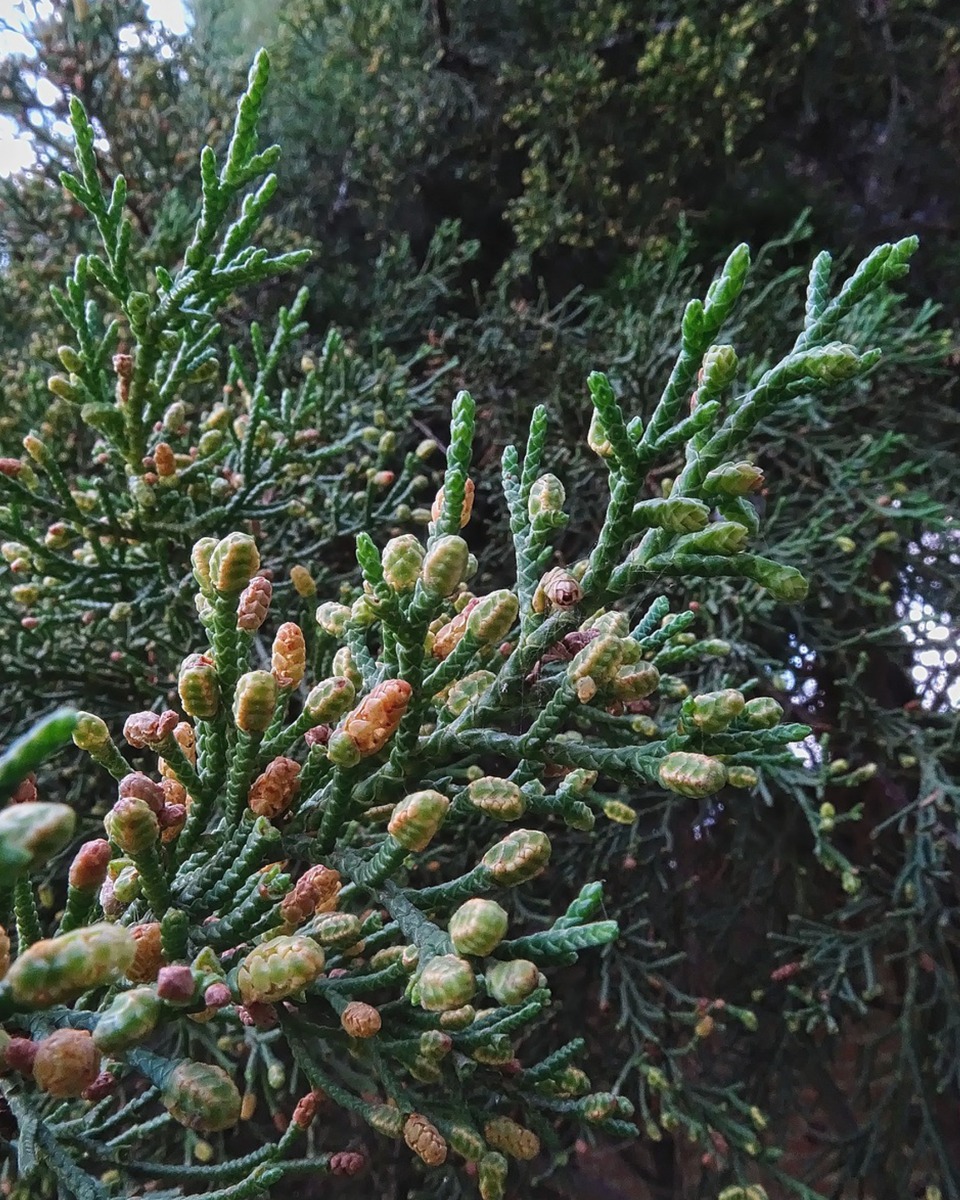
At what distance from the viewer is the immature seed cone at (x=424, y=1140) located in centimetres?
83

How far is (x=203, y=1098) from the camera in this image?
27.0 inches

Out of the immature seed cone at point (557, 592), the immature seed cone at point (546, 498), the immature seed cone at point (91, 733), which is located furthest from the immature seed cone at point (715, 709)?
the immature seed cone at point (91, 733)

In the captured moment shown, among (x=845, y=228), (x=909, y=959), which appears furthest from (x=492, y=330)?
(x=909, y=959)

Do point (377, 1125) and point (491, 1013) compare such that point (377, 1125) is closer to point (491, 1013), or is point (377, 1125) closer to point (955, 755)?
point (491, 1013)

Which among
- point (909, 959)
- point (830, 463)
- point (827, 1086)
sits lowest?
point (827, 1086)

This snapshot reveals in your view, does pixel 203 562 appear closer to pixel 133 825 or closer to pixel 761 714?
pixel 133 825

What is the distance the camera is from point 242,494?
71.2 inches

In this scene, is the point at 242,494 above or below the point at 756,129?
below

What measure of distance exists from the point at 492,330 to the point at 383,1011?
2.69 meters

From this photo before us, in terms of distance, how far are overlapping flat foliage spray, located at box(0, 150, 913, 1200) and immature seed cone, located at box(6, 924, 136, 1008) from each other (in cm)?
14

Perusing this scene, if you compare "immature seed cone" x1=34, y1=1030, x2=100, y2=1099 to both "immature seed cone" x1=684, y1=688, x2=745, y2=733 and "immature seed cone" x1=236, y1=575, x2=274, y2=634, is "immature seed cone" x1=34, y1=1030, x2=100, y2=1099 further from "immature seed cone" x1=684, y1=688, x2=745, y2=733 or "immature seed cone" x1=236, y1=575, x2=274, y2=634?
"immature seed cone" x1=684, y1=688, x2=745, y2=733

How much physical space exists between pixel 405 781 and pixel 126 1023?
0.40 metres

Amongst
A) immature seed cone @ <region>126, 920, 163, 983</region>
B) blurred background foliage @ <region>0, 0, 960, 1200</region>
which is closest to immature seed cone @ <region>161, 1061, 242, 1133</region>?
immature seed cone @ <region>126, 920, 163, 983</region>

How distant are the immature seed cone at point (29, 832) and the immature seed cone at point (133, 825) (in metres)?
0.29
